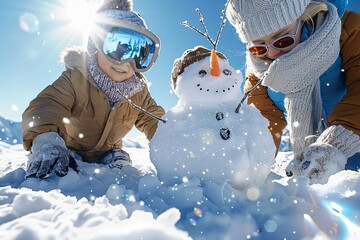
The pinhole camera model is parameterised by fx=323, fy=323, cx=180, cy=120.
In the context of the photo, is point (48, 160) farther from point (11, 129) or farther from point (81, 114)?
point (11, 129)

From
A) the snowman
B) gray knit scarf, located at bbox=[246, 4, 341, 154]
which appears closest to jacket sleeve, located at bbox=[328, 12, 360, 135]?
gray knit scarf, located at bbox=[246, 4, 341, 154]

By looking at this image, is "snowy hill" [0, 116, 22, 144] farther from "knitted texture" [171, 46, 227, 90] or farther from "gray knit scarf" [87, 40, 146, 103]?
"knitted texture" [171, 46, 227, 90]

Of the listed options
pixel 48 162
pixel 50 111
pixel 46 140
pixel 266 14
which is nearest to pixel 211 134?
pixel 48 162

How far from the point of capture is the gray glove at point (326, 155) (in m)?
1.41

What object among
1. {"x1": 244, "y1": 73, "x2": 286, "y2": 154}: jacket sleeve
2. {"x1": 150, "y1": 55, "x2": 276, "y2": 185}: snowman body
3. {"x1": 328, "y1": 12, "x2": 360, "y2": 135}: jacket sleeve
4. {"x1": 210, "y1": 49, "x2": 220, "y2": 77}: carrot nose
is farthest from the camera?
{"x1": 244, "y1": 73, "x2": 286, "y2": 154}: jacket sleeve

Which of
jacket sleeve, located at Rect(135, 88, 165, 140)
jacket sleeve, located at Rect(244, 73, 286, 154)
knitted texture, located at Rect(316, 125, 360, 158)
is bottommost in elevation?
jacket sleeve, located at Rect(244, 73, 286, 154)

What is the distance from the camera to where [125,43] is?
2.22 metres

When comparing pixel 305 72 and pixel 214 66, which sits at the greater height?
pixel 214 66

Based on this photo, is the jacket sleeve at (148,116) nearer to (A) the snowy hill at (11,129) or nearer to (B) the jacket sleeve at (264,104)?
(B) the jacket sleeve at (264,104)

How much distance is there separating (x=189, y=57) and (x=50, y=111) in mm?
949

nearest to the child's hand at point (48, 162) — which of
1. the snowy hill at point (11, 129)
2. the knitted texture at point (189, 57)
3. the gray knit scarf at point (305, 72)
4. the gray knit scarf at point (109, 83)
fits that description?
the knitted texture at point (189, 57)

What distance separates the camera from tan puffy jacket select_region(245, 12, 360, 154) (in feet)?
5.68

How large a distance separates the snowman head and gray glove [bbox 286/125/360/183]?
0.45m

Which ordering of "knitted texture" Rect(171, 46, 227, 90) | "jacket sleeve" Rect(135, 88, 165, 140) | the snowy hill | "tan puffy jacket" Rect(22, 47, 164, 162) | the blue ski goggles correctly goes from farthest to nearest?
the snowy hill → "jacket sleeve" Rect(135, 88, 165, 140) → the blue ski goggles → "tan puffy jacket" Rect(22, 47, 164, 162) → "knitted texture" Rect(171, 46, 227, 90)
